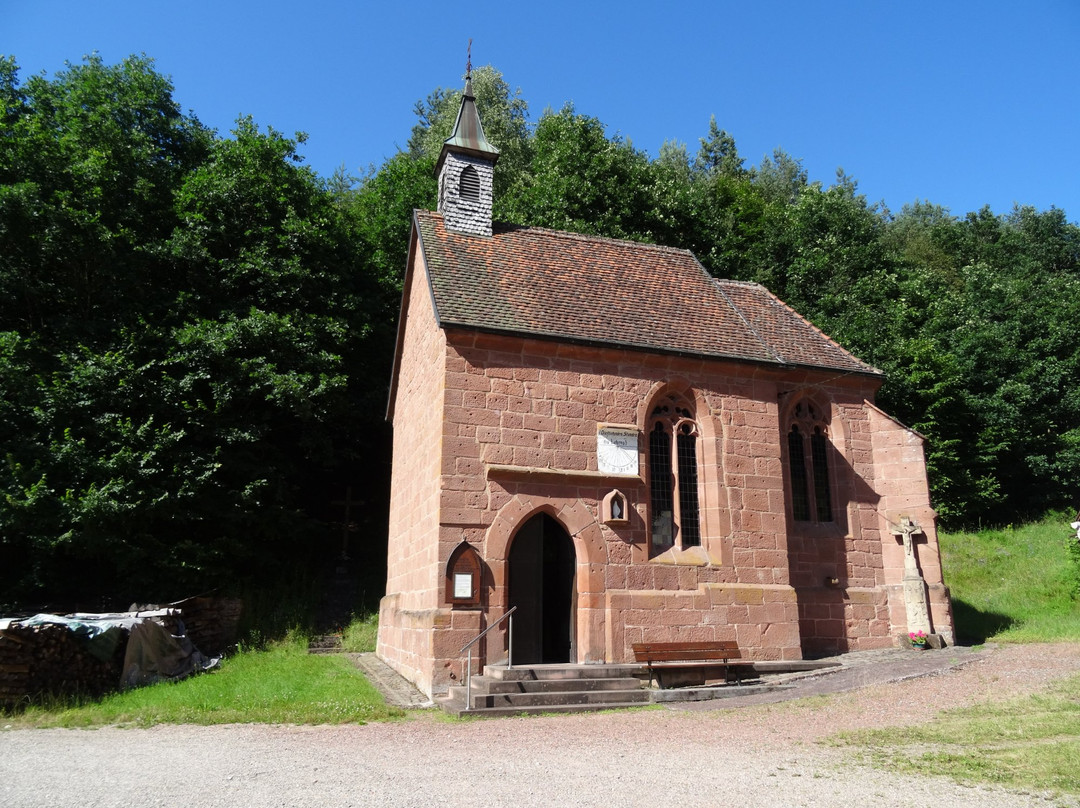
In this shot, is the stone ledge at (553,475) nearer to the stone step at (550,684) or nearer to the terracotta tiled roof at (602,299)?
the terracotta tiled roof at (602,299)

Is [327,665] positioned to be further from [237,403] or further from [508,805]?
[508,805]

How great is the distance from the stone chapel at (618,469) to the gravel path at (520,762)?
8.67 ft

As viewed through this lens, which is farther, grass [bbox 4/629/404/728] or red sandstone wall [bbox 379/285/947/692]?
red sandstone wall [bbox 379/285/947/692]

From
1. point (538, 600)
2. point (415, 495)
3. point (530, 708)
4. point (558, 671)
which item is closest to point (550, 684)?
point (558, 671)

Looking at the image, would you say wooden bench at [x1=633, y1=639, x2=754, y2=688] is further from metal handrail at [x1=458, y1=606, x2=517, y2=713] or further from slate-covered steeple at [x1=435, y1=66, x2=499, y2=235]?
slate-covered steeple at [x1=435, y1=66, x2=499, y2=235]

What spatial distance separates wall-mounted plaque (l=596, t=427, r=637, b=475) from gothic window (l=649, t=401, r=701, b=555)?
2.50ft

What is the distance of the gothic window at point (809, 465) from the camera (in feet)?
54.3

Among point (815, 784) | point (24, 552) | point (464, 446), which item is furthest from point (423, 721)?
point (24, 552)

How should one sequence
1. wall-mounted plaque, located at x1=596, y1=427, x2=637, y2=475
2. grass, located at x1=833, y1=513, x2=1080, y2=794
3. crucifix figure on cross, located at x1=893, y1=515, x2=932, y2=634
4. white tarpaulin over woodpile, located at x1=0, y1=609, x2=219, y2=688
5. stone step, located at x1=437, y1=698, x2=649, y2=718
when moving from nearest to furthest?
grass, located at x1=833, y1=513, x2=1080, y2=794
stone step, located at x1=437, y1=698, x2=649, y2=718
white tarpaulin over woodpile, located at x1=0, y1=609, x2=219, y2=688
wall-mounted plaque, located at x1=596, y1=427, x2=637, y2=475
crucifix figure on cross, located at x1=893, y1=515, x2=932, y2=634

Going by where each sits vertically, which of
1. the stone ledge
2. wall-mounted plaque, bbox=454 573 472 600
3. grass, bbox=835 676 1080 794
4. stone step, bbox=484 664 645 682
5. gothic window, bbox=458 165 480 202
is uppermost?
gothic window, bbox=458 165 480 202

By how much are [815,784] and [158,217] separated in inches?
826

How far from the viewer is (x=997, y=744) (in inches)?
310

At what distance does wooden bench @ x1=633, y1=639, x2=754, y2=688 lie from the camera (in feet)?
40.6

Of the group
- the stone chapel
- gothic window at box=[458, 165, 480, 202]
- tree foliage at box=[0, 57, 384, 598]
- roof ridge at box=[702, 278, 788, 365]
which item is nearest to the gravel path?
the stone chapel
